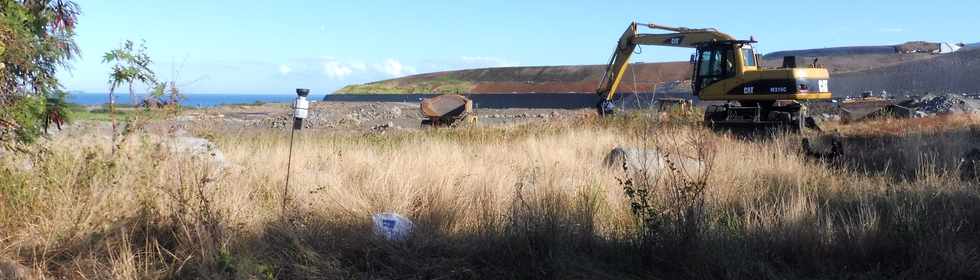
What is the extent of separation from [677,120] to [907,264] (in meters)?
8.36

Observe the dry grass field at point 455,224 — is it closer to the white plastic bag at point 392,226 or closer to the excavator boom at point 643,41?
the white plastic bag at point 392,226

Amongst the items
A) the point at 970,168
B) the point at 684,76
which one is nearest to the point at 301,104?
the point at 970,168

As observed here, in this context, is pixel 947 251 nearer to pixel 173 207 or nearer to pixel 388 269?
pixel 388 269

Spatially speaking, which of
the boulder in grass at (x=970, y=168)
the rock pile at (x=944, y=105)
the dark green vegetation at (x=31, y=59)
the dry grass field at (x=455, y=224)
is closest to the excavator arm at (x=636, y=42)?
the rock pile at (x=944, y=105)

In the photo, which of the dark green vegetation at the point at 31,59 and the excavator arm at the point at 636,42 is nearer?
the dark green vegetation at the point at 31,59

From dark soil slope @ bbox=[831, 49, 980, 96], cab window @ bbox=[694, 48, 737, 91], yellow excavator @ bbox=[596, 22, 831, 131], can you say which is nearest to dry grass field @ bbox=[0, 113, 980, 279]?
yellow excavator @ bbox=[596, 22, 831, 131]

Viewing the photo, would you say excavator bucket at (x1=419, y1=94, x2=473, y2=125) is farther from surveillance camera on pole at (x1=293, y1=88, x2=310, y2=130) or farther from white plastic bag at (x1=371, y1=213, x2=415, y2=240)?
white plastic bag at (x1=371, y1=213, x2=415, y2=240)

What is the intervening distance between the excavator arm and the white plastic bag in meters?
15.5

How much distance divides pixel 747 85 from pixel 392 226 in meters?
15.0

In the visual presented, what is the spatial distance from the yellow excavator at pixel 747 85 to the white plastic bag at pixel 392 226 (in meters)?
13.2

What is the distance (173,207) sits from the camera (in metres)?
6.13

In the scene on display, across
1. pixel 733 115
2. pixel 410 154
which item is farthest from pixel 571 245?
pixel 733 115

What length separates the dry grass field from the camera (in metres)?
5.48

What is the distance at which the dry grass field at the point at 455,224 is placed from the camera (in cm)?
548
